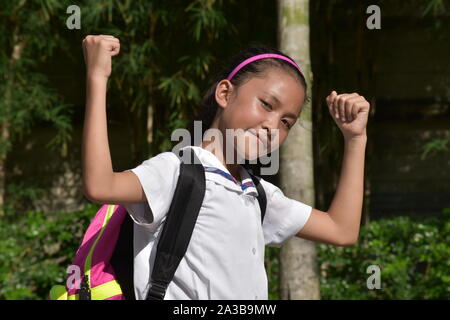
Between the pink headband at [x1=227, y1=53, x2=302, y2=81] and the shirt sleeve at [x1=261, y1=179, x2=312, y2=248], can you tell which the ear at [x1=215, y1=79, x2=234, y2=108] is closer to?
the pink headband at [x1=227, y1=53, x2=302, y2=81]

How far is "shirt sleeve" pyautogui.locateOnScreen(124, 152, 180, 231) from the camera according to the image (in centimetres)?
147

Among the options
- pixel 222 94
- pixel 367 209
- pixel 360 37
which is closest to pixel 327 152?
pixel 367 209

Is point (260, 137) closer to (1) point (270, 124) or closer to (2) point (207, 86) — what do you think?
(1) point (270, 124)

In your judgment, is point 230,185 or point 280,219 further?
point 280,219

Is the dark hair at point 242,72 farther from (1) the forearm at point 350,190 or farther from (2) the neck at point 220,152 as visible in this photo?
(1) the forearm at point 350,190

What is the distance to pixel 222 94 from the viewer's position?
1741 mm

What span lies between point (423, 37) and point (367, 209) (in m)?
1.64

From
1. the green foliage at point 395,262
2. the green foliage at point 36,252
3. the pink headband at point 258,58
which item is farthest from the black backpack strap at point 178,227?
the green foliage at point 36,252

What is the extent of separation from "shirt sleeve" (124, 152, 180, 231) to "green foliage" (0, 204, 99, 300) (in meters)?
3.47

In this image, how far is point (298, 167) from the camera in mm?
3551

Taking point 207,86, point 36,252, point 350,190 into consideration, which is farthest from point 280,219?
point 36,252

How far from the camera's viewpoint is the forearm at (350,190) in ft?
5.78

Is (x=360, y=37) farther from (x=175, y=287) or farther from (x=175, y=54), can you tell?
(x=175, y=287)

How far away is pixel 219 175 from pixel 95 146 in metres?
0.38
